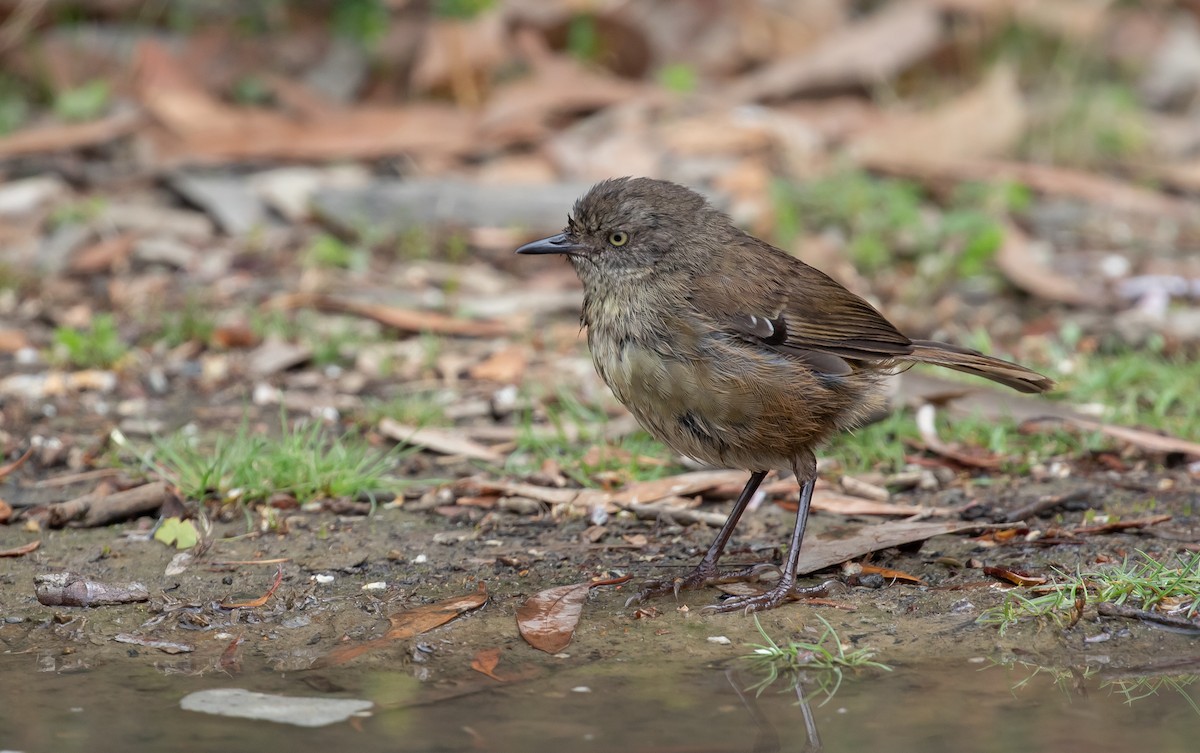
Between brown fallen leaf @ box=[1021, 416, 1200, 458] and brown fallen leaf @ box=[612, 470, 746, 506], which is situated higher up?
brown fallen leaf @ box=[1021, 416, 1200, 458]

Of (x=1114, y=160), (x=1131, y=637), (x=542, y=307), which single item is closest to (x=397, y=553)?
(x=1131, y=637)

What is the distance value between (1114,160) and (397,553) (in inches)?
284

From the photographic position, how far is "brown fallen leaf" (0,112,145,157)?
352 inches

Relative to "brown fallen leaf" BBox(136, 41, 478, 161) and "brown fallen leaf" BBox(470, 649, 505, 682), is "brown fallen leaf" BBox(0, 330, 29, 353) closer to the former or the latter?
"brown fallen leaf" BBox(136, 41, 478, 161)

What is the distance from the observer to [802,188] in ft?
29.7

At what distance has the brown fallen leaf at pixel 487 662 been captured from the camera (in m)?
3.96

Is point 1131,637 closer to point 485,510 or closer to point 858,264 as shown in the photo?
point 485,510

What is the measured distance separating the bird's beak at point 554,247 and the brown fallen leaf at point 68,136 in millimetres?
5012

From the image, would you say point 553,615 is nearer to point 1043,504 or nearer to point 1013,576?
point 1013,576

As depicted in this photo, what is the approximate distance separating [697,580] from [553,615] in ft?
1.83

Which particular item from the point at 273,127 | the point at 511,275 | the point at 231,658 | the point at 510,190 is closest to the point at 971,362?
the point at 231,658

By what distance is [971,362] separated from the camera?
508 cm

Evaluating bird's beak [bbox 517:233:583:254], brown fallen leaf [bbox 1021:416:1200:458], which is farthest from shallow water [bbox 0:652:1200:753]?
Result: brown fallen leaf [bbox 1021:416:1200:458]

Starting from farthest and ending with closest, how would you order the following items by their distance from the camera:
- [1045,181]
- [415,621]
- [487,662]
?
[1045,181], [415,621], [487,662]
